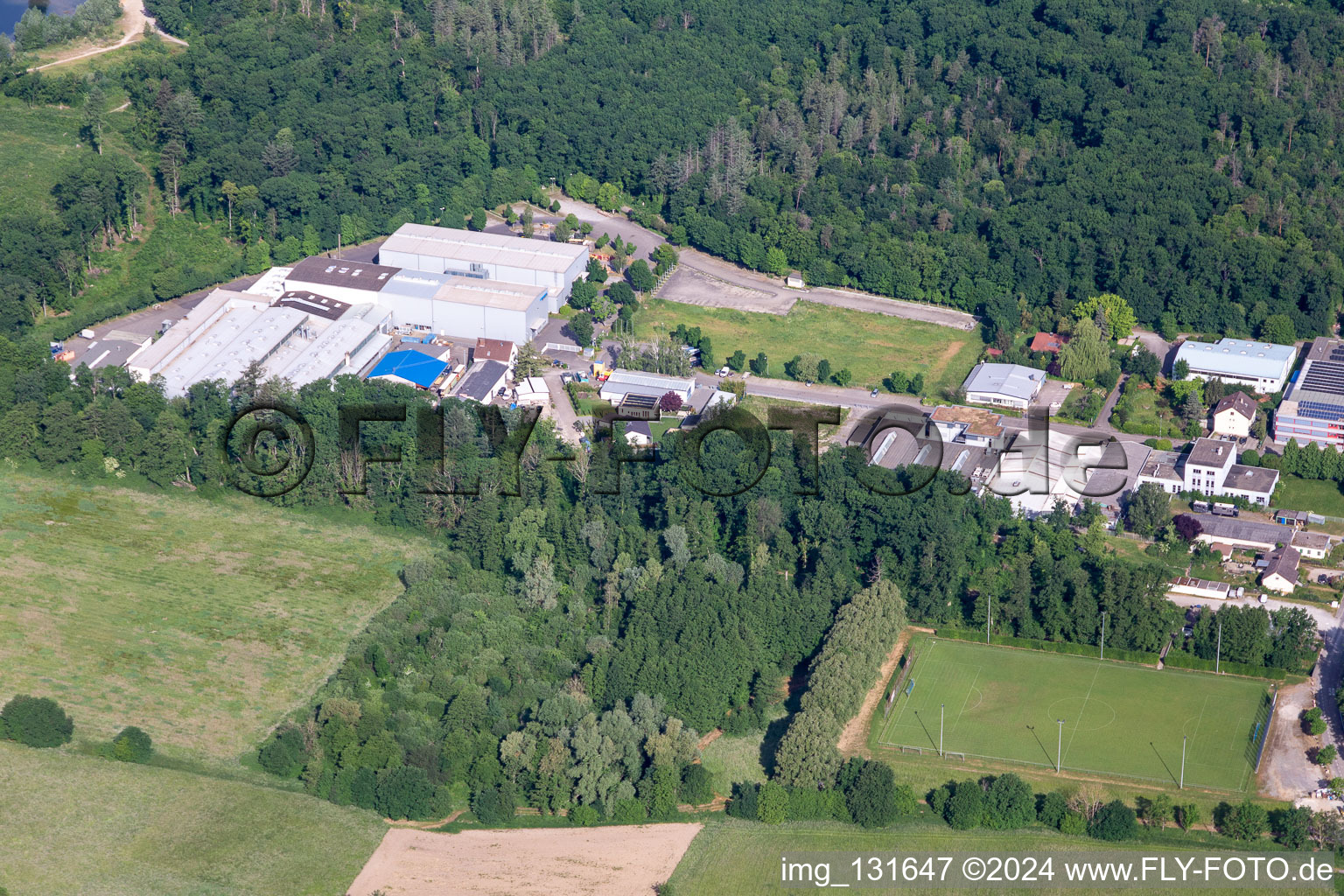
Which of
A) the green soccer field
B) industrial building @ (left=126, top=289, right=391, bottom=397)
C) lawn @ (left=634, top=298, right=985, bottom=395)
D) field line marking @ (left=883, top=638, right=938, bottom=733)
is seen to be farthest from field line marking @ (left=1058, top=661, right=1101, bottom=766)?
industrial building @ (left=126, top=289, right=391, bottom=397)

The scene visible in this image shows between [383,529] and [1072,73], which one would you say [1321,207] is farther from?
[383,529]

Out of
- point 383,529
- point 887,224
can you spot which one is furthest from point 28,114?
point 887,224

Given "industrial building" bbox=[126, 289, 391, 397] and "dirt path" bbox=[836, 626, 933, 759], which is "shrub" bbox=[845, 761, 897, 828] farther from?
"industrial building" bbox=[126, 289, 391, 397]

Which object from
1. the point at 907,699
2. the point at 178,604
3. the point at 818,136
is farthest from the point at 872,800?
the point at 818,136

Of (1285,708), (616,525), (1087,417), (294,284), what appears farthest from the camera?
(294,284)

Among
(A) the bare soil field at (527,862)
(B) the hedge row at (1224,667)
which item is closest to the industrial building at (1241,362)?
(B) the hedge row at (1224,667)
